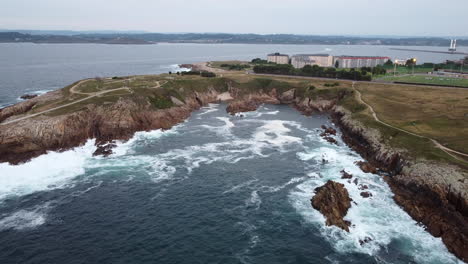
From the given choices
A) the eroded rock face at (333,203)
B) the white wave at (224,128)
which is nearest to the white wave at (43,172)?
the white wave at (224,128)

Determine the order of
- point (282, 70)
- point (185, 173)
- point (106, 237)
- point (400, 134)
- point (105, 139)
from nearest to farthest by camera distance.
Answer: point (106, 237) < point (185, 173) < point (400, 134) < point (105, 139) < point (282, 70)

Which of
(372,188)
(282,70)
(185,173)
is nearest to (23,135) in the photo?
(185,173)

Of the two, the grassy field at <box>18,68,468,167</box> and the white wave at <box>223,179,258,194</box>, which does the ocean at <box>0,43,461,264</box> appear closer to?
the white wave at <box>223,179,258,194</box>

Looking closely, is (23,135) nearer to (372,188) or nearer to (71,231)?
(71,231)

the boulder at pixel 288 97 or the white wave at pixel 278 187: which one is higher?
the boulder at pixel 288 97

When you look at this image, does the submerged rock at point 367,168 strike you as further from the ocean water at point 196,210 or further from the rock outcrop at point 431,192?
the ocean water at point 196,210
